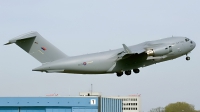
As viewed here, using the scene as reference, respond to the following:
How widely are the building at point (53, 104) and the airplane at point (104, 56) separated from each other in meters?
8.13

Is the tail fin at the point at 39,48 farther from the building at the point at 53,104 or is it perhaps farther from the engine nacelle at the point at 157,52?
the building at the point at 53,104

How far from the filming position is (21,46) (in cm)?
4288

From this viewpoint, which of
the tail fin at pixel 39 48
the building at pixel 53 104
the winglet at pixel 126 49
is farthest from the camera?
the building at pixel 53 104

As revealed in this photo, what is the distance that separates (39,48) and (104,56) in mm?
4672

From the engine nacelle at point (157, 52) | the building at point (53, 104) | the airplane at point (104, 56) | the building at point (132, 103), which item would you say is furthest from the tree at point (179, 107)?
the engine nacelle at point (157, 52)

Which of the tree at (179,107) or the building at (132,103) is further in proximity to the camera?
the building at (132,103)

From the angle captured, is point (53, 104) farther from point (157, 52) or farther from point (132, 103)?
point (132, 103)

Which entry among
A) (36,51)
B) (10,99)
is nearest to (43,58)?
(36,51)

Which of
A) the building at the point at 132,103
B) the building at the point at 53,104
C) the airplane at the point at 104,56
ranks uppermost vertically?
the building at the point at 132,103

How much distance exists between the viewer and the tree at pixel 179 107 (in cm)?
9425

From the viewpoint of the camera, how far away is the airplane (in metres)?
42.6

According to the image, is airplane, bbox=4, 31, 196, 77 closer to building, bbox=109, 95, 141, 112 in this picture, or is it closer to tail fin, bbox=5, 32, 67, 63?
tail fin, bbox=5, 32, 67, 63

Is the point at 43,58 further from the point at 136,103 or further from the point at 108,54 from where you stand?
the point at 136,103

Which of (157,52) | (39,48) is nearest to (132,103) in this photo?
Result: (157,52)
